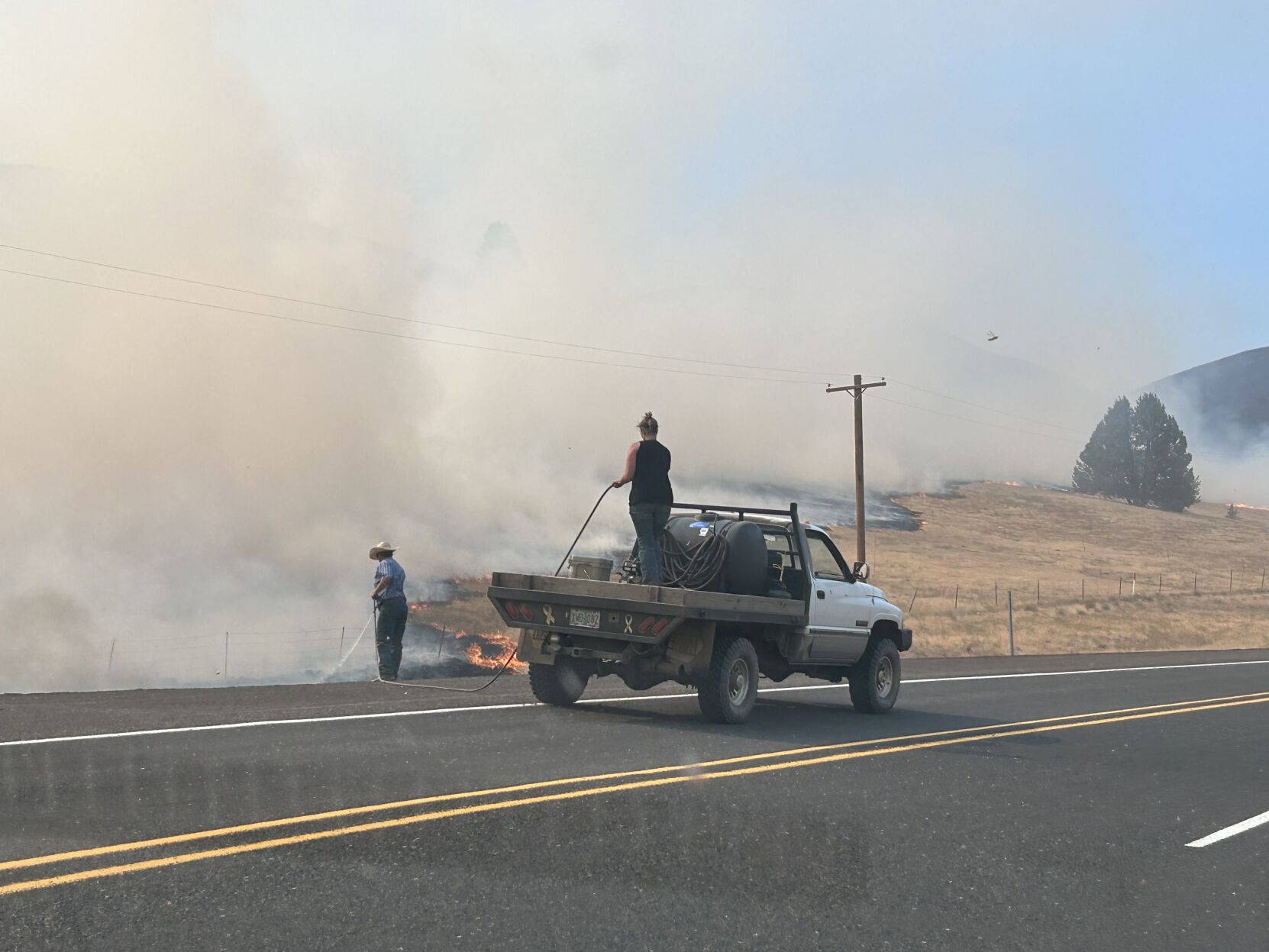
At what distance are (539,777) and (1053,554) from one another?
76.0 metres

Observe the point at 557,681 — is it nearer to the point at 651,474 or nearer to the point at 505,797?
the point at 651,474

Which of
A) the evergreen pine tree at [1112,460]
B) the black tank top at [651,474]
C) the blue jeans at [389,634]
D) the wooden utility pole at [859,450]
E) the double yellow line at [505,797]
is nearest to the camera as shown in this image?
the double yellow line at [505,797]

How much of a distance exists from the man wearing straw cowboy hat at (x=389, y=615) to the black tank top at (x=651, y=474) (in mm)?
5222

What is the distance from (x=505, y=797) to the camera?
7156 millimetres

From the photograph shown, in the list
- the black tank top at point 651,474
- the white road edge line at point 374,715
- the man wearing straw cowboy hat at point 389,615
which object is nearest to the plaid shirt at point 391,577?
the man wearing straw cowboy hat at point 389,615

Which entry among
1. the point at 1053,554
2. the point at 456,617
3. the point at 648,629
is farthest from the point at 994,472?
the point at 648,629

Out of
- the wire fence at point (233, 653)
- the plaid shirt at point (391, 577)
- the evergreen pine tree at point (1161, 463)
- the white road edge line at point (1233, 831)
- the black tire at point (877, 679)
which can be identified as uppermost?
the evergreen pine tree at point (1161, 463)

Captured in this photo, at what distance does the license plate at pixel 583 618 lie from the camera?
36.3 ft

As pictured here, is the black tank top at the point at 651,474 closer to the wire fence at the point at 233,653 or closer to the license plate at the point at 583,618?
the license plate at the point at 583,618

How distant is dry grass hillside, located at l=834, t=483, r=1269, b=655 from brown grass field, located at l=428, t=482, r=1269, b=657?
0.14 metres

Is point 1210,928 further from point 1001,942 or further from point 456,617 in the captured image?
point 456,617

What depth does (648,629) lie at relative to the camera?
10750 millimetres

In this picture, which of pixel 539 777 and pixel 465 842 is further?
pixel 539 777

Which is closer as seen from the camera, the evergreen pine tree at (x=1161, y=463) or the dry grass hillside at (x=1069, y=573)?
the dry grass hillside at (x=1069, y=573)
